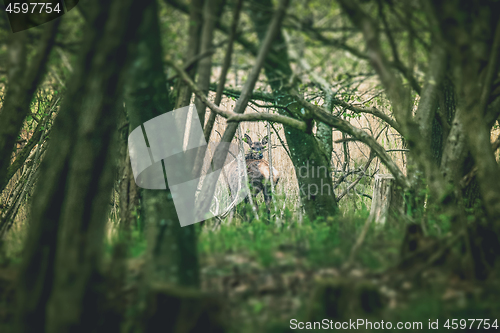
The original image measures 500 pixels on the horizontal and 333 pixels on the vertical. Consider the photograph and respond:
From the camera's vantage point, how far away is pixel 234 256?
3.03 meters

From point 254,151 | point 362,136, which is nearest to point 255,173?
point 254,151

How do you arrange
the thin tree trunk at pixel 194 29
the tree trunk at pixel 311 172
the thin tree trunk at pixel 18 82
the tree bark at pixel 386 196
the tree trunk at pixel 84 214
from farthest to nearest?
the tree trunk at pixel 311 172 → the tree bark at pixel 386 196 → the thin tree trunk at pixel 18 82 → the thin tree trunk at pixel 194 29 → the tree trunk at pixel 84 214

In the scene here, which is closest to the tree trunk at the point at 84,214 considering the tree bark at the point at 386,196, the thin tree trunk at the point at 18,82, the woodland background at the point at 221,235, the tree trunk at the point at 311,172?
the woodland background at the point at 221,235

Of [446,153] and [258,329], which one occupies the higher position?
[446,153]

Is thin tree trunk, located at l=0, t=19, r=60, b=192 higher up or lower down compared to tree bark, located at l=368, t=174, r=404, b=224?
higher up

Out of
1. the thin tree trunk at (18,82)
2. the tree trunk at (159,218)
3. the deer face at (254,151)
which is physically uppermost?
the deer face at (254,151)

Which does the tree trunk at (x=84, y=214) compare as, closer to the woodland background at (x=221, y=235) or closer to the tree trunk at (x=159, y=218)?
the woodland background at (x=221, y=235)

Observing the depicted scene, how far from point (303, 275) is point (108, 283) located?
4.58 feet

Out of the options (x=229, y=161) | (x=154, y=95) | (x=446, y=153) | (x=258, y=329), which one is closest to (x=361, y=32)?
(x=154, y=95)

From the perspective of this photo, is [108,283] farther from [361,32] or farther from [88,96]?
[361,32]

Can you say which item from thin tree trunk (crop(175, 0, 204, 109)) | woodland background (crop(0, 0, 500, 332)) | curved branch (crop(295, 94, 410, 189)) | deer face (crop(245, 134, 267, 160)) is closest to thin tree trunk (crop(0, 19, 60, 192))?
woodland background (crop(0, 0, 500, 332))

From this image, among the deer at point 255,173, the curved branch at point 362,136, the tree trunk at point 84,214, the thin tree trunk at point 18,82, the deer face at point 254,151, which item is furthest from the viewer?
the deer face at point 254,151

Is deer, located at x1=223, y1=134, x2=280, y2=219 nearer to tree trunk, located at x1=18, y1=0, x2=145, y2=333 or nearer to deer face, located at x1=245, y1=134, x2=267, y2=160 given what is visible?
deer face, located at x1=245, y1=134, x2=267, y2=160

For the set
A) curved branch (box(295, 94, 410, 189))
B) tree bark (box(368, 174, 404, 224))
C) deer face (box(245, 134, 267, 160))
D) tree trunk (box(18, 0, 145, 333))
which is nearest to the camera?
tree trunk (box(18, 0, 145, 333))
